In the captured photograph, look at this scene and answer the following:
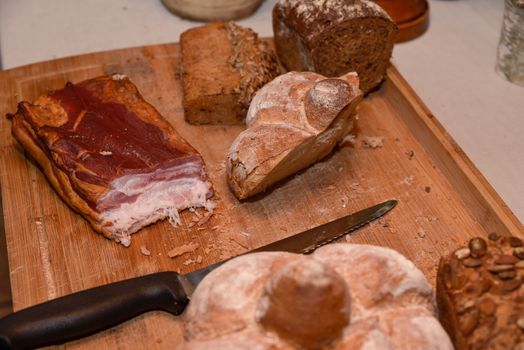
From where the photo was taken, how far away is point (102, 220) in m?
2.21

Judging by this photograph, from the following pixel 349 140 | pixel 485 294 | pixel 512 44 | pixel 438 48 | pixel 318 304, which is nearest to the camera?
pixel 318 304

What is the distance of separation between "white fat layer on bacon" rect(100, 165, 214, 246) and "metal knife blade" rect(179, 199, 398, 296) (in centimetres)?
35

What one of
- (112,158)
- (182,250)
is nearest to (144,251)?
(182,250)

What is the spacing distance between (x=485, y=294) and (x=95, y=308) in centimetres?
115

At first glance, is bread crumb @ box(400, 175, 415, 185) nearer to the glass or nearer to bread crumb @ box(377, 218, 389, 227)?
bread crumb @ box(377, 218, 389, 227)

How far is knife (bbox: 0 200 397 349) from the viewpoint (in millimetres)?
1803

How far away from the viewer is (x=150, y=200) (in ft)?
7.54

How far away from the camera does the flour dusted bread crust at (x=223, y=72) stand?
2625 millimetres

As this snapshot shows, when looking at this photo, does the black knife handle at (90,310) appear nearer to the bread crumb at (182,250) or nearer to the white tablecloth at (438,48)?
the bread crumb at (182,250)

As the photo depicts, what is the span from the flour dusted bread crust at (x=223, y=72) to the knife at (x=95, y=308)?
85 cm

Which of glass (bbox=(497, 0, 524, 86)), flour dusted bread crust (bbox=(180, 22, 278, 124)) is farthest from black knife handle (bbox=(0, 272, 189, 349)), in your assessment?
glass (bbox=(497, 0, 524, 86))

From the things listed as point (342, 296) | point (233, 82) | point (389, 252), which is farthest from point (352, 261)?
point (233, 82)

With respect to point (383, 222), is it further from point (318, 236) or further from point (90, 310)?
point (90, 310)

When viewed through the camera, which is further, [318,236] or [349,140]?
[349,140]
